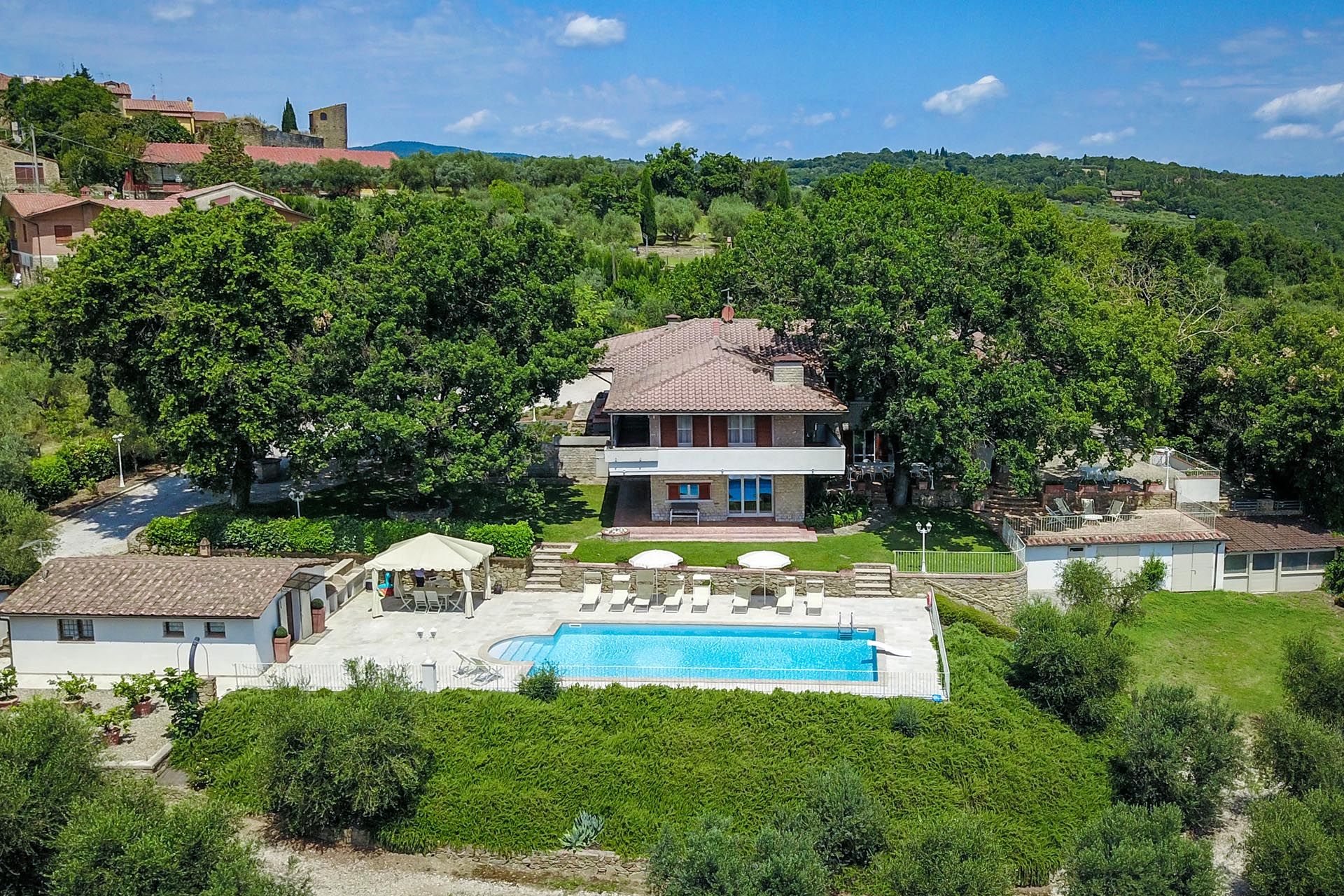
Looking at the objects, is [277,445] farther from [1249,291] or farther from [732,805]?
[1249,291]

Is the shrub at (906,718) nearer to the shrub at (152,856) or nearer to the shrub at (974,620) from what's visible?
the shrub at (974,620)

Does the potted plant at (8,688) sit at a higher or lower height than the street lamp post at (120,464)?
lower

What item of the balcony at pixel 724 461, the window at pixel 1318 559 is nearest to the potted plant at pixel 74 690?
the balcony at pixel 724 461

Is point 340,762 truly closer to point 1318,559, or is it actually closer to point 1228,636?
point 1228,636

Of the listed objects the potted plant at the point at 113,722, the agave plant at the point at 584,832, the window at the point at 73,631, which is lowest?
the agave plant at the point at 584,832

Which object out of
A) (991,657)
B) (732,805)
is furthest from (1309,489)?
(732,805)

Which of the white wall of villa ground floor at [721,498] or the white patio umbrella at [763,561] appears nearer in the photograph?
the white patio umbrella at [763,561]

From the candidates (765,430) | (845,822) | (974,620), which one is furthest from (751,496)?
(845,822)

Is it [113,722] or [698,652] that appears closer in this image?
[113,722]
